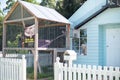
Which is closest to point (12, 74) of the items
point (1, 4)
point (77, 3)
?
point (77, 3)

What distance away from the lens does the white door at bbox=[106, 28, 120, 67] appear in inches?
523

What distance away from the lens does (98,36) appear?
549 inches

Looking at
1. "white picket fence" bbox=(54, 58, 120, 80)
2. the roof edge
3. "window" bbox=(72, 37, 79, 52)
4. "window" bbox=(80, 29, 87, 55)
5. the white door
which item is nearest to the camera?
"white picket fence" bbox=(54, 58, 120, 80)

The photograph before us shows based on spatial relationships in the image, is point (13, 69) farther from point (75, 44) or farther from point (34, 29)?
point (75, 44)

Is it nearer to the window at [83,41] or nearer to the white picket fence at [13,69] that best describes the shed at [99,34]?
the window at [83,41]

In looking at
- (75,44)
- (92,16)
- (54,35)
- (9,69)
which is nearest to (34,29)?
(54,35)

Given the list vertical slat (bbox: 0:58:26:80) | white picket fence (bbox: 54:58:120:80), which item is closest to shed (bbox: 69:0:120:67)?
vertical slat (bbox: 0:58:26:80)

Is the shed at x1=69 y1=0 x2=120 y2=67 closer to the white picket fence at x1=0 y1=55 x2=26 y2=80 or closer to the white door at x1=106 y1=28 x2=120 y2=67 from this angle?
the white door at x1=106 y1=28 x2=120 y2=67

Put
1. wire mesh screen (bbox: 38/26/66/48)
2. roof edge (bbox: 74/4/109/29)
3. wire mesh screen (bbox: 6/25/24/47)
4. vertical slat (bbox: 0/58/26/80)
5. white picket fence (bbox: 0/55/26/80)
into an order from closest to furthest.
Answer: white picket fence (bbox: 0/55/26/80), vertical slat (bbox: 0/58/26/80), roof edge (bbox: 74/4/109/29), wire mesh screen (bbox: 38/26/66/48), wire mesh screen (bbox: 6/25/24/47)

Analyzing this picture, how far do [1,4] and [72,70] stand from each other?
27345 mm

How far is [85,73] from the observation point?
629 centimetres

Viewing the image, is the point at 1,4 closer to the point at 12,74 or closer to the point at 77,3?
the point at 77,3

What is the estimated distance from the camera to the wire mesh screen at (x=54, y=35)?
1407 cm

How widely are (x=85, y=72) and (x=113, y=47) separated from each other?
24.9 ft
